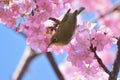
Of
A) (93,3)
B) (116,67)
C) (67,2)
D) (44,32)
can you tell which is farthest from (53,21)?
(93,3)

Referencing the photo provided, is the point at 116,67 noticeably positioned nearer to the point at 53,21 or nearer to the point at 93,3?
the point at 53,21

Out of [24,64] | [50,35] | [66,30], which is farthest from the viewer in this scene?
[24,64]

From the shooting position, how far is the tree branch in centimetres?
321

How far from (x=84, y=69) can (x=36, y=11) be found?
40 cm

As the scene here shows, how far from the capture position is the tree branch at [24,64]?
3209 mm

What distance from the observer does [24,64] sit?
331 centimetres

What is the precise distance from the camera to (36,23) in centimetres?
185

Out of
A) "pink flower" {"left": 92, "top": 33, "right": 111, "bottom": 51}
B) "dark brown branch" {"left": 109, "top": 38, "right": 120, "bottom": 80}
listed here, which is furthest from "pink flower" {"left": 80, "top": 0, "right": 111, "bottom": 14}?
"dark brown branch" {"left": 109, "top": 38, "right": 120, "bottom": 80}

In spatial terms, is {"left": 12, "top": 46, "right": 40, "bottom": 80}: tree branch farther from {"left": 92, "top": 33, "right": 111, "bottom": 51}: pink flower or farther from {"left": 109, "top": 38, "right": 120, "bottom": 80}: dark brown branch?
{"left": 109, "top": 38, "right": 120, "bottom": 80}: dark brown branch

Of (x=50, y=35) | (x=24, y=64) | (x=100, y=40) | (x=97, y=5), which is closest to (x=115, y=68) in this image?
(x=100, y=40)

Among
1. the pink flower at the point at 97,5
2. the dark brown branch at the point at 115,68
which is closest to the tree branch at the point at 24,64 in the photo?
the dark brown branch at the point at 115,68

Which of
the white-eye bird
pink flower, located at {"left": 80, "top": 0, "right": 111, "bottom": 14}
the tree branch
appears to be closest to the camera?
the white-eye bird

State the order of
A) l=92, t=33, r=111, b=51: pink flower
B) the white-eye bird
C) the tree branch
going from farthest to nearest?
the tree branch
l=92, t=33, r=111, b=51: pink flower
the white-eye bird

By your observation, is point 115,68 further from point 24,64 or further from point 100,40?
point 24,64
